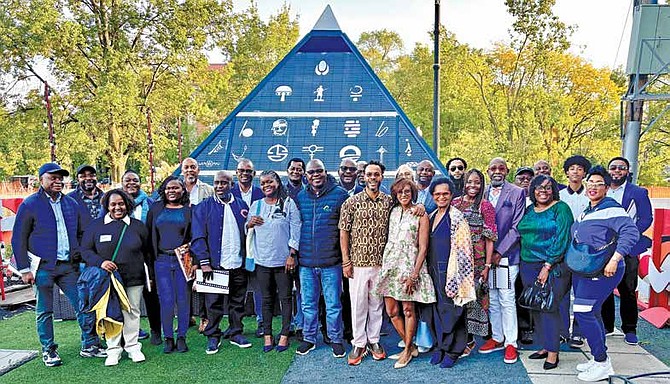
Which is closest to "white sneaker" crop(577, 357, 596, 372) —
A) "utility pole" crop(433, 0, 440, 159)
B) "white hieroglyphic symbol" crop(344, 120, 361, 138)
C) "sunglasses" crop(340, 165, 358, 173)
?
"sunglasses" crop(340, 165, 358, 173)

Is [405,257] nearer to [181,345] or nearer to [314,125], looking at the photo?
[181,345]

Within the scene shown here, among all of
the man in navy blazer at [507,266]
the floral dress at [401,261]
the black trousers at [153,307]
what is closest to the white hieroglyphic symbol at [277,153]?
the black trousers at [153,307]

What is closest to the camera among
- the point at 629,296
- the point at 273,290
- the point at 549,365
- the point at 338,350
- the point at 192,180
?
the point at 549,365

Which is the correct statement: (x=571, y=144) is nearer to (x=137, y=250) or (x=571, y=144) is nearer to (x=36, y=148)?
(x=137, y=250)

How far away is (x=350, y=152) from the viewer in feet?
27.4

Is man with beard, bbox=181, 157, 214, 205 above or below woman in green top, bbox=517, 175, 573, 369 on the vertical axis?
above

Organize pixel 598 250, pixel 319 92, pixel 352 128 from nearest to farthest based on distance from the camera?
pixel 598 250, pixel 352 128, pixel 319 92

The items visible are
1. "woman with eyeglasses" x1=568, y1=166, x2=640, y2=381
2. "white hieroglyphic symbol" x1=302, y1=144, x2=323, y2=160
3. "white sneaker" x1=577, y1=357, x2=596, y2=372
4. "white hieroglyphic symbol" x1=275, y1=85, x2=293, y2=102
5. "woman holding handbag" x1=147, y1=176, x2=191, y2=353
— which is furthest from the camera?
"white hieroglyphic symbol" x1=275, y1=85, x2=293, y2=102

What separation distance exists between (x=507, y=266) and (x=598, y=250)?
29.6 inches

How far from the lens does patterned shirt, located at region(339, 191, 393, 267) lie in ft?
14.3

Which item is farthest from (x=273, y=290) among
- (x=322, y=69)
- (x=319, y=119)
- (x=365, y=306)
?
(x=322, y=69)

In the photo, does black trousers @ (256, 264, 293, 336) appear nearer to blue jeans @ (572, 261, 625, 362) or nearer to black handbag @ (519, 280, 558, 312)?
black handbag @ (519, 280, 558, 312)

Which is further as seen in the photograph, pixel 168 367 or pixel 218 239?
pixel 218 239

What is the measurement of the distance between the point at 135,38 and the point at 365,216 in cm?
1616
